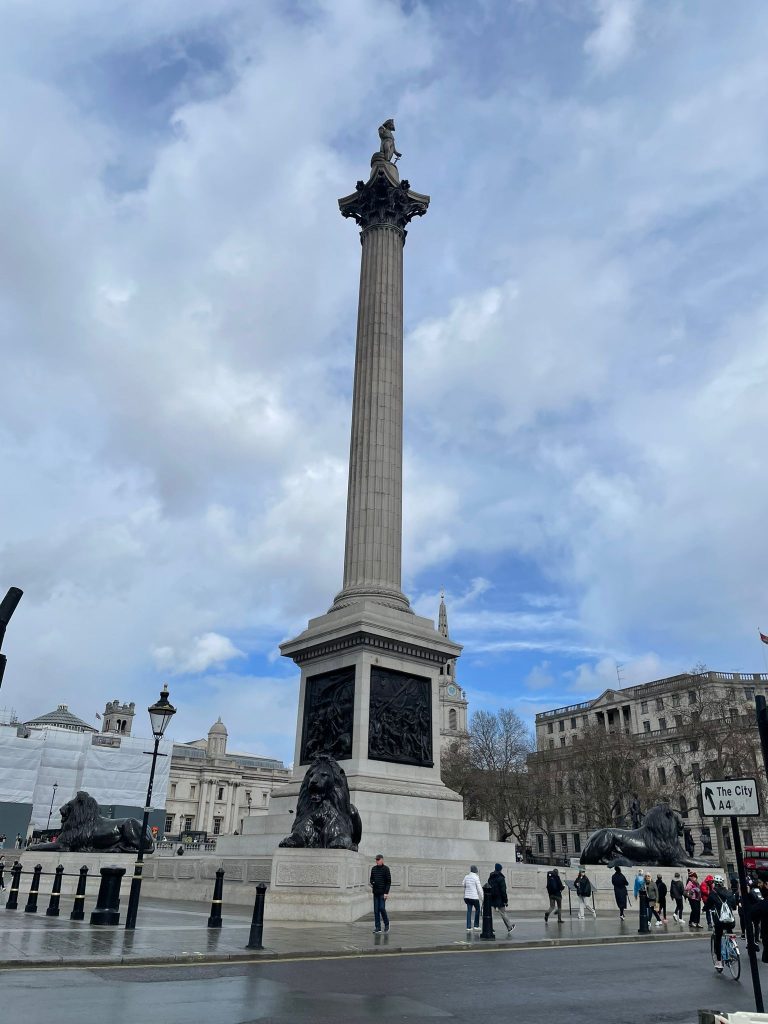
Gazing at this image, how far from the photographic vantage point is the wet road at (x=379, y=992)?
28.5 ft

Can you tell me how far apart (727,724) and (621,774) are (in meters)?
10.6

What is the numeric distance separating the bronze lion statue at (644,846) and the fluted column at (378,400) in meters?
12.5

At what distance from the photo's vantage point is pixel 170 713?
18578 mm

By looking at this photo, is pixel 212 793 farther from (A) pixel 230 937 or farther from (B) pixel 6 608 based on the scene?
(B) pixel 6 608

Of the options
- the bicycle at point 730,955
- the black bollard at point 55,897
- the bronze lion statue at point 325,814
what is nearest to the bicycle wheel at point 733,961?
the bicycle at point 730,955

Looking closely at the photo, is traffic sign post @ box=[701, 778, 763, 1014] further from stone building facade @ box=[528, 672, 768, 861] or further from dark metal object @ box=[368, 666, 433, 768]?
stone building facade @ box=[528, 672, 768, 861]

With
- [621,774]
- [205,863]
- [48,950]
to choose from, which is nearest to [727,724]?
[621,774]

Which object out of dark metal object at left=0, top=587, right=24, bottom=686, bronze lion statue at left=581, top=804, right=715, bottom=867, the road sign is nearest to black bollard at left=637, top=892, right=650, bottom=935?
bronze lion statue at left=581, top=804, right=715, bottom=867

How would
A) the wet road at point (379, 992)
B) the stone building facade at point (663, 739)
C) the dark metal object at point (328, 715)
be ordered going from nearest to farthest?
the wet road at point (379, 992) < the dark metal object at point (328, 715) < the stone building facade at point (663, 739)

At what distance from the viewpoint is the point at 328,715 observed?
29016 millimetres

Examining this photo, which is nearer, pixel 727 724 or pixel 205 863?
pixel 205 863

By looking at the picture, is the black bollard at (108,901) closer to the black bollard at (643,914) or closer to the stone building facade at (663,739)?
the black bollard at (643,914)

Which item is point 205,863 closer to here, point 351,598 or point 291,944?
point 351,598

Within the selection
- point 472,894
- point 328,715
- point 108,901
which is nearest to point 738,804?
point 472,894
